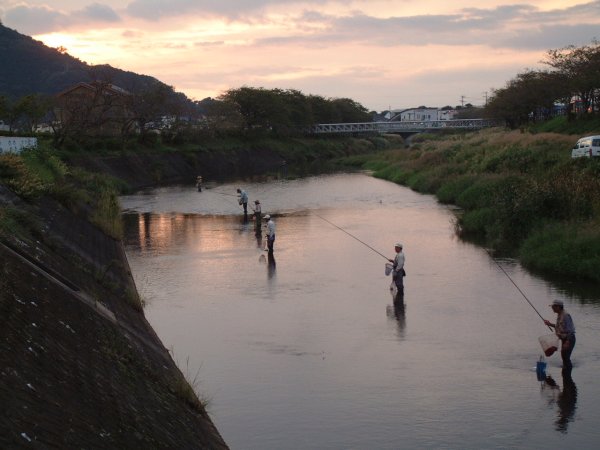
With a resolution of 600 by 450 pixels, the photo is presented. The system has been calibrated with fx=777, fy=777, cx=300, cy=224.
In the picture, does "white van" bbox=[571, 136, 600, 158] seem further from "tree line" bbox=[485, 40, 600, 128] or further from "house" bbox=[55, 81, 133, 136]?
"house" bbox=[55, 81, 133, 136]

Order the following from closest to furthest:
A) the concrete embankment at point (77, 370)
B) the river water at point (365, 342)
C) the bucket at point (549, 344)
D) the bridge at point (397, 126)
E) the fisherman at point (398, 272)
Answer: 1. the concrete embankment at point (77, 370)
2. the river water at point (365, 342)
3. the bucket at point (549, 344)
4. the fisherman at point (398, 272)
5. the bridge at point (397, 126)

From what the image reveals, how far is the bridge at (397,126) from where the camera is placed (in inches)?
5433

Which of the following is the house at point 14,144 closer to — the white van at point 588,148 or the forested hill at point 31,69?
the white van at point 588,148

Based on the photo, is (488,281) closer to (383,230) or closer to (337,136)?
(383,230)

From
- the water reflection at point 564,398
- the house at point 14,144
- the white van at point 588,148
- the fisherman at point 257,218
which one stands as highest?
the house at point 14,144

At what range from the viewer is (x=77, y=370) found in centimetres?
1022

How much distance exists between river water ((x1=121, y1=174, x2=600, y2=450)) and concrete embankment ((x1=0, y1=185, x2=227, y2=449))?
128 centimetres

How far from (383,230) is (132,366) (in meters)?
25.0

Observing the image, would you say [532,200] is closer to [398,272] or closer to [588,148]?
[398,272]

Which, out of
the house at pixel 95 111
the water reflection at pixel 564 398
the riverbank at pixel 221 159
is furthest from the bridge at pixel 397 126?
the water reflection at pixel 564 398

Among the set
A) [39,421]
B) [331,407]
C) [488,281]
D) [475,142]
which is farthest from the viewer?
[475,142]

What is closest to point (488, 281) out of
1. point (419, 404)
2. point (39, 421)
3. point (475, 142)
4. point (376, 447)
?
point (419, 404)

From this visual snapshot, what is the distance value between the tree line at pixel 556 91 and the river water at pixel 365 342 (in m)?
41.2

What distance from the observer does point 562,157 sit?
139 feet
